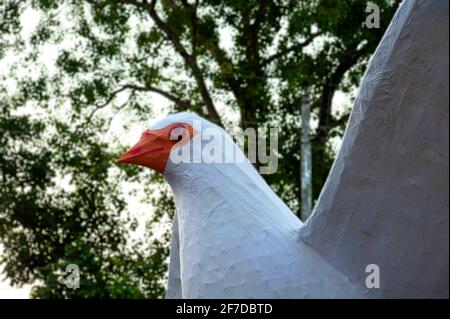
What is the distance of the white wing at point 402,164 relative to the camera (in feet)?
9.60

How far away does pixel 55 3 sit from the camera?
39.6 feet

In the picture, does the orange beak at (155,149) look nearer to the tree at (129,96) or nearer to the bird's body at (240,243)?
the bird's body at (240,243)

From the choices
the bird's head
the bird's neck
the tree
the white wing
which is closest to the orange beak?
the bird's head

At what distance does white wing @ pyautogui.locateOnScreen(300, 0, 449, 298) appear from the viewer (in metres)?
2.93

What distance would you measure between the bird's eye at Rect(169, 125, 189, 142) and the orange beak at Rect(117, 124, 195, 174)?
0.01 metres

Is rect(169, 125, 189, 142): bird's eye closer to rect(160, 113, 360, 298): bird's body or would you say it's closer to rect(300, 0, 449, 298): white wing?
rect(160, 113, 360, 298): bird's body

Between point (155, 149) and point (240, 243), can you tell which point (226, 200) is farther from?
point (155, 149)

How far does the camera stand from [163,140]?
→ 4.15 meters

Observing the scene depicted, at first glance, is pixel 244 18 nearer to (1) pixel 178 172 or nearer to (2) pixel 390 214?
(1) pixel 178 172

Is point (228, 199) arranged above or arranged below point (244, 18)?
below

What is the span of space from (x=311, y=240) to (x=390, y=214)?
54cm

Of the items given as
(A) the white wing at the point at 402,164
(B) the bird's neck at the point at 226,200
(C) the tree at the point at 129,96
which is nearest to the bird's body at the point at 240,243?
(B) the bird's neck at the point at 226,200

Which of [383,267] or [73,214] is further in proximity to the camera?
[73,214]

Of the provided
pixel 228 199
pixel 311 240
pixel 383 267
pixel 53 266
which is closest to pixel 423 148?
pixel 383 267
